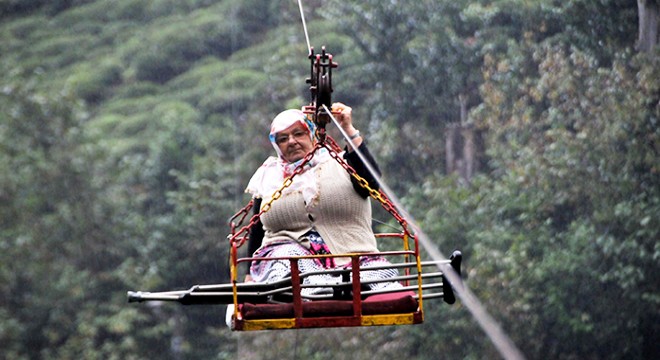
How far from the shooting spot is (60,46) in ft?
58.1

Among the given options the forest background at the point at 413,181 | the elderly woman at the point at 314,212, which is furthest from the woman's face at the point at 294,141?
the forest background at the point at 413,181

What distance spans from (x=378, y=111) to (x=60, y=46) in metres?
8.59

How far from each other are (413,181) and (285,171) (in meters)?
6.77

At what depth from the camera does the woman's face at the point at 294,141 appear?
3461 mm

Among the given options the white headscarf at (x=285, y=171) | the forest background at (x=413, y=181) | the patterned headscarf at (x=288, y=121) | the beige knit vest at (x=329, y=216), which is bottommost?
the beige knit vest at (x=329, y=216)

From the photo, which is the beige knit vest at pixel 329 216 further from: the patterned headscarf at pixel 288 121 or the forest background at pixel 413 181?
the forest background at pixel 413 181

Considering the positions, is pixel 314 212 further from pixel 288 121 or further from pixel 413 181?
pixel 413 181

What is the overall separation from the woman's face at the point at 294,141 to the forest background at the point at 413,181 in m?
5.32

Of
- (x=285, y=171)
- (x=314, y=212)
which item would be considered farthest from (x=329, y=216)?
(x=285, y=171)

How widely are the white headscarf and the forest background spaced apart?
5.26 meters

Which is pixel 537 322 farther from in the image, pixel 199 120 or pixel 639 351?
pixel 199 120

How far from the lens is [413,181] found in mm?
10258

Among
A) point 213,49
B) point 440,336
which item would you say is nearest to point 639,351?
point 440,336

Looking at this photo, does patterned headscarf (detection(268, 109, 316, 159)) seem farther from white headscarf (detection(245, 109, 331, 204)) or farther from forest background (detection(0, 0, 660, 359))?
forest background (detection(0, 0, 660, 359))
